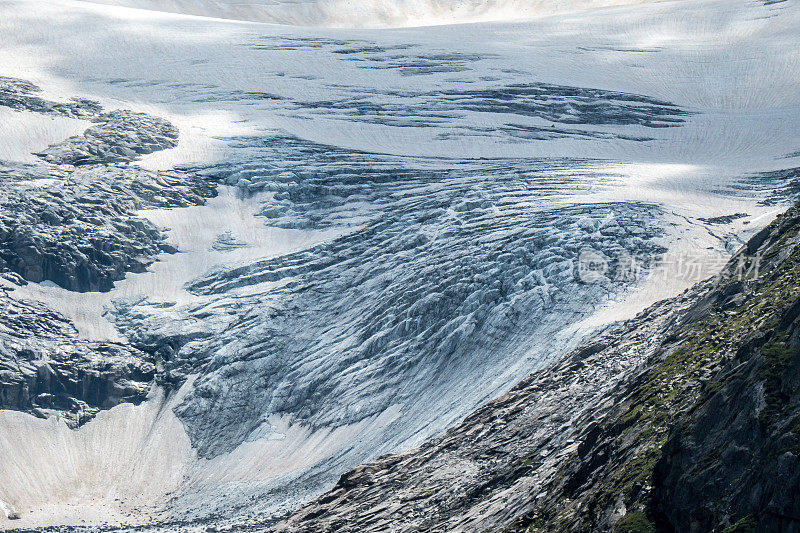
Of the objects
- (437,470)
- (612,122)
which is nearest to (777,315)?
(437,470)

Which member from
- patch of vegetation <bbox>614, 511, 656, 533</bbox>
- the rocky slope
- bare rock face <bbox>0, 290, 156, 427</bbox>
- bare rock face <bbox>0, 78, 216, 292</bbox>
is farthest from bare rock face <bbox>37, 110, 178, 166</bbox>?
patch of vegetation <bbox>614, 511, 656, 533</bbox>

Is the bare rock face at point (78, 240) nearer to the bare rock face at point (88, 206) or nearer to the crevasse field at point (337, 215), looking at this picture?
the bare rock face at point (88, 206)

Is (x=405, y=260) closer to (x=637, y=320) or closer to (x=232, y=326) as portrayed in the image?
(x=232, y=326)

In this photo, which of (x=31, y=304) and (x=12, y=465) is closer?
(x=12, y=465)

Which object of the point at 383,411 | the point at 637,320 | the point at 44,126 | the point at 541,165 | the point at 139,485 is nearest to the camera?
the point at 637,320

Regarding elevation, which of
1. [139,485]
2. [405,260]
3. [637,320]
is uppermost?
[637,320]

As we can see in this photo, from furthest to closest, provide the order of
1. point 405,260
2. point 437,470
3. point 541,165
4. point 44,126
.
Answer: point 44,126 → point 541,165 → point 405,260 → point 437,470

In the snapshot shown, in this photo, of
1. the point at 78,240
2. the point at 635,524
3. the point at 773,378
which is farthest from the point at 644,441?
the point at 78,240

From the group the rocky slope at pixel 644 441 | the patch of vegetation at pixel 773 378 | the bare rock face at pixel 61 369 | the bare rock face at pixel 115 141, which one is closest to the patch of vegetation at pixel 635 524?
the rocky slope at pixel 644 441
